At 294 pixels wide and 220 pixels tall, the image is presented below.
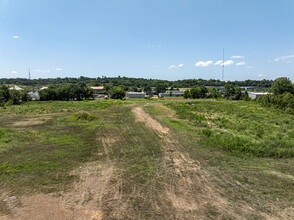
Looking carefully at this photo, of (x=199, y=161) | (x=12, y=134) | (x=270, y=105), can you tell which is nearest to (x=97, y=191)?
(x=199, y=161)

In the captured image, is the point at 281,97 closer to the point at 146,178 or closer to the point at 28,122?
the point at 146,178

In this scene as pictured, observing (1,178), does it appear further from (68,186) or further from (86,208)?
(86,208)

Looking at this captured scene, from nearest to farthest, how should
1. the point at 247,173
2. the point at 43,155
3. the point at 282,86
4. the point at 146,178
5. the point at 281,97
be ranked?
the point at 146,178, the point at 247,173, the point at 43,155, the point at 281,97, the point at 282,86

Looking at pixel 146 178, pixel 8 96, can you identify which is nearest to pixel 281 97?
pixel 146 178

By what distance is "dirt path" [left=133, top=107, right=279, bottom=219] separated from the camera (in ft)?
18.2

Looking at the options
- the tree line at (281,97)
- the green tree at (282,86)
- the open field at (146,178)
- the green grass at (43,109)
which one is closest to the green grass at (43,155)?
the open field at (146,178)

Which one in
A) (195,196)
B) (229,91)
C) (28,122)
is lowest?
(195,196)

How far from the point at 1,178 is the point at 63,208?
4.12 m

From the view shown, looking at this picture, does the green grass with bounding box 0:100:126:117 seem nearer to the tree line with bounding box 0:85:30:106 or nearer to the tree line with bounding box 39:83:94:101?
the tree line with bounding box 0:85:30:106

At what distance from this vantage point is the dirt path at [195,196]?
556cm

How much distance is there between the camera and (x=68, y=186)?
704cm

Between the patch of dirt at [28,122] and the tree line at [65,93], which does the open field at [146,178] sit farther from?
the tree line at [65,93]

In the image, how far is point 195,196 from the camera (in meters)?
6.46

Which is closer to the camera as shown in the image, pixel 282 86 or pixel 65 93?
pixel 282 86
